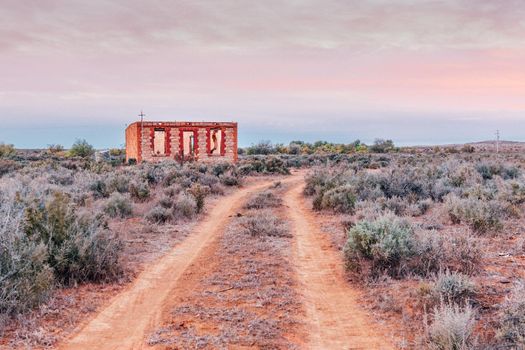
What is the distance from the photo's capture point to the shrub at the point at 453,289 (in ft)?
18.3

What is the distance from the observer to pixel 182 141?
32.8 metres

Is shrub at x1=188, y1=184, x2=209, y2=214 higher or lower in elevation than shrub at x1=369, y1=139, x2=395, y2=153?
lower

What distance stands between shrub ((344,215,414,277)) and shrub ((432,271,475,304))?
4.26 feet

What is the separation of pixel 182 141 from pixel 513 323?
1163 inches

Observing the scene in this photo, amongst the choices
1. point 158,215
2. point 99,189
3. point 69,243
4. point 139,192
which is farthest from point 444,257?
point 99,189

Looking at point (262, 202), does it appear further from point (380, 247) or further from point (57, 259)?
point (57, 259)

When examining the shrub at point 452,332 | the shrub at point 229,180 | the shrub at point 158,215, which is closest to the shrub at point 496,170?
the shrub at point 229,180

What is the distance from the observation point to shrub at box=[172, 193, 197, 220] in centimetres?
1324

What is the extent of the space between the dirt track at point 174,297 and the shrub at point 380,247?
1.48ft

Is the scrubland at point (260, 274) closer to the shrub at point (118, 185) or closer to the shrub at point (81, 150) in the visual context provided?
the shrub at point (118, 185)

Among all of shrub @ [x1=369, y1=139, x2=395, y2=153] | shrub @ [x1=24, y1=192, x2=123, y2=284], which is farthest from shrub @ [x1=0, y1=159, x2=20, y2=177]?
shrub @ [x1=369, y1=139, x2=395, y2=153]

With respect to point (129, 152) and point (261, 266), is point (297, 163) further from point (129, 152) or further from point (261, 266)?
point (261, 266)

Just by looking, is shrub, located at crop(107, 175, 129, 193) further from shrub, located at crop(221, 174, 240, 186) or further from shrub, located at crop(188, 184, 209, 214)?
shrub, located at crop(221, 174, 240, 186)

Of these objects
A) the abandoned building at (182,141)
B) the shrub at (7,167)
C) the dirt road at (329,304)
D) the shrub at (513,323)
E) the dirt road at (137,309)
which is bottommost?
the dirt road at (137,309)
